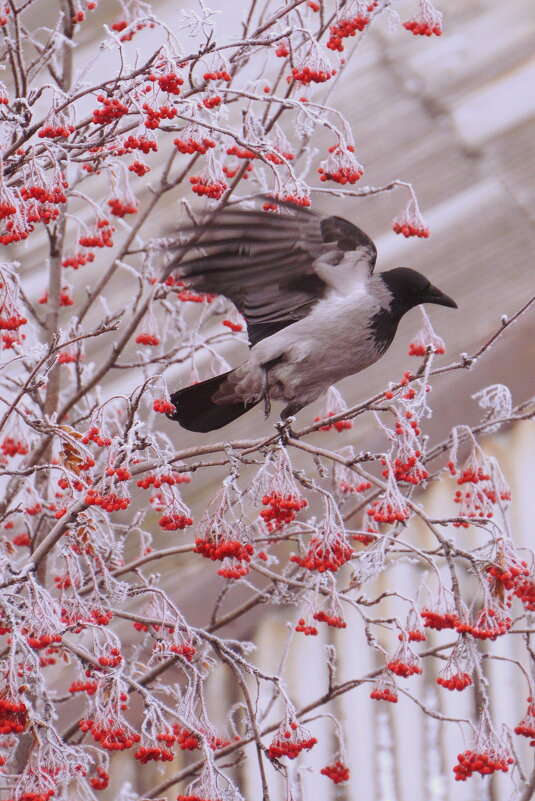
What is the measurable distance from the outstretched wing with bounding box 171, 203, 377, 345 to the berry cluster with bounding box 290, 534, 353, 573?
0.53 m

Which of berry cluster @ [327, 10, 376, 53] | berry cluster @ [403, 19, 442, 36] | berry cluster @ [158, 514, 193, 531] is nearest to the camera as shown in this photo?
berry cluster @ [158, 514, 193, 531]

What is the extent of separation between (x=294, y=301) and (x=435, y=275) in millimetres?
1473

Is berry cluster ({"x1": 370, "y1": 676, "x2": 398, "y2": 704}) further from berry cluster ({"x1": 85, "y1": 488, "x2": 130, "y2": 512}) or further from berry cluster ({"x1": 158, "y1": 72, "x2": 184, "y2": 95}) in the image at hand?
berry cluster ({"x1": 158, "y1": 72, "x2": 184, "y2": 95})

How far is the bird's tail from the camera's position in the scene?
247cm

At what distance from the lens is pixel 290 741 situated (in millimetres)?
1925

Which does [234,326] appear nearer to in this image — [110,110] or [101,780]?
[110,110]

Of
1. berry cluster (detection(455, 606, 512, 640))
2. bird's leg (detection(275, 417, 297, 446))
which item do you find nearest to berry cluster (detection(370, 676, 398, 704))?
berry cluster (detection(455, 606, 512, 640))

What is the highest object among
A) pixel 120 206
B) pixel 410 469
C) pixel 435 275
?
pixel 435 275

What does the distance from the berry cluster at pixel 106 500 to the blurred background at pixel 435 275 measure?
1363mm

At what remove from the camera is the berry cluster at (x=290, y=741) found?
1906 mm

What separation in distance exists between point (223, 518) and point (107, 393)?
1636 millimetres

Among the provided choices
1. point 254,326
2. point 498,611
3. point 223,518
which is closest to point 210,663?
point 223,518

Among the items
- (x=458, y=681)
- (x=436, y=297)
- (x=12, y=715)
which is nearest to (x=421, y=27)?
(x=436, y=297)

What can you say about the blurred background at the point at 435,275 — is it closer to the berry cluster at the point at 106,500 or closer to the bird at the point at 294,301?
the bird at the point at 294,301
